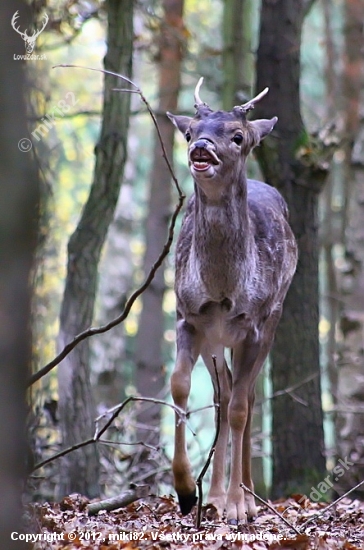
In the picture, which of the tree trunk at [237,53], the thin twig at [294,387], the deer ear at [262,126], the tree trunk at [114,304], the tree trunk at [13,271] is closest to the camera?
the tree trunk at [13,271]

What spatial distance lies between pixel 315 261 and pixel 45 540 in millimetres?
5964

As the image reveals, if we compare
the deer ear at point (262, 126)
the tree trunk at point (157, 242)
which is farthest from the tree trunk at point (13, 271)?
the tree trunk at point (157, 242)

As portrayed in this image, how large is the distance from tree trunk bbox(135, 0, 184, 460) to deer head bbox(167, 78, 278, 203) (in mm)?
5898

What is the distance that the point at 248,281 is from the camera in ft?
25.3

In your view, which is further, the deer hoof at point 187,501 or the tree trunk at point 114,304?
the tree trunk at point 114,304

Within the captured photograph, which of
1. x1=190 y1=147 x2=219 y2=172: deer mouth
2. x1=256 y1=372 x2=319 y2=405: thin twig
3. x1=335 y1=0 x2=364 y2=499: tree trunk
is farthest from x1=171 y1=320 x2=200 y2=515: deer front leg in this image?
x1=335 y1=0 x2=364 y2=499: tree trunk

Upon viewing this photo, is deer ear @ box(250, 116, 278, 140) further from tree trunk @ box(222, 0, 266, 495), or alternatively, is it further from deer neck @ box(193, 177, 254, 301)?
tree trunk @ box(222, 0, 266, 495)

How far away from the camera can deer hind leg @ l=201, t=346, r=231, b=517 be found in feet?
24.6

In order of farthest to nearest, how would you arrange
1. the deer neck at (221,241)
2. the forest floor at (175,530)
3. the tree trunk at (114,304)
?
the tree trunk at (114,304), the deer neck at (221,241), the forest floor at (175,530)

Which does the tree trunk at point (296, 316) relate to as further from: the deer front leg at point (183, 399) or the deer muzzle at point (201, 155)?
the deer muzzle at point (201, 155)

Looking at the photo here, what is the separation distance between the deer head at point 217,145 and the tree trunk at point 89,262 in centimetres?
155

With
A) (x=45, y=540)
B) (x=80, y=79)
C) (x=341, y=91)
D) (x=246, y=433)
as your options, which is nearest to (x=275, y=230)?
(x=246, y=433)

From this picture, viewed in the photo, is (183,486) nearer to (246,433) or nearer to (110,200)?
(246,433)

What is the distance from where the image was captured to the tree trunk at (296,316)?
10.3 meters
